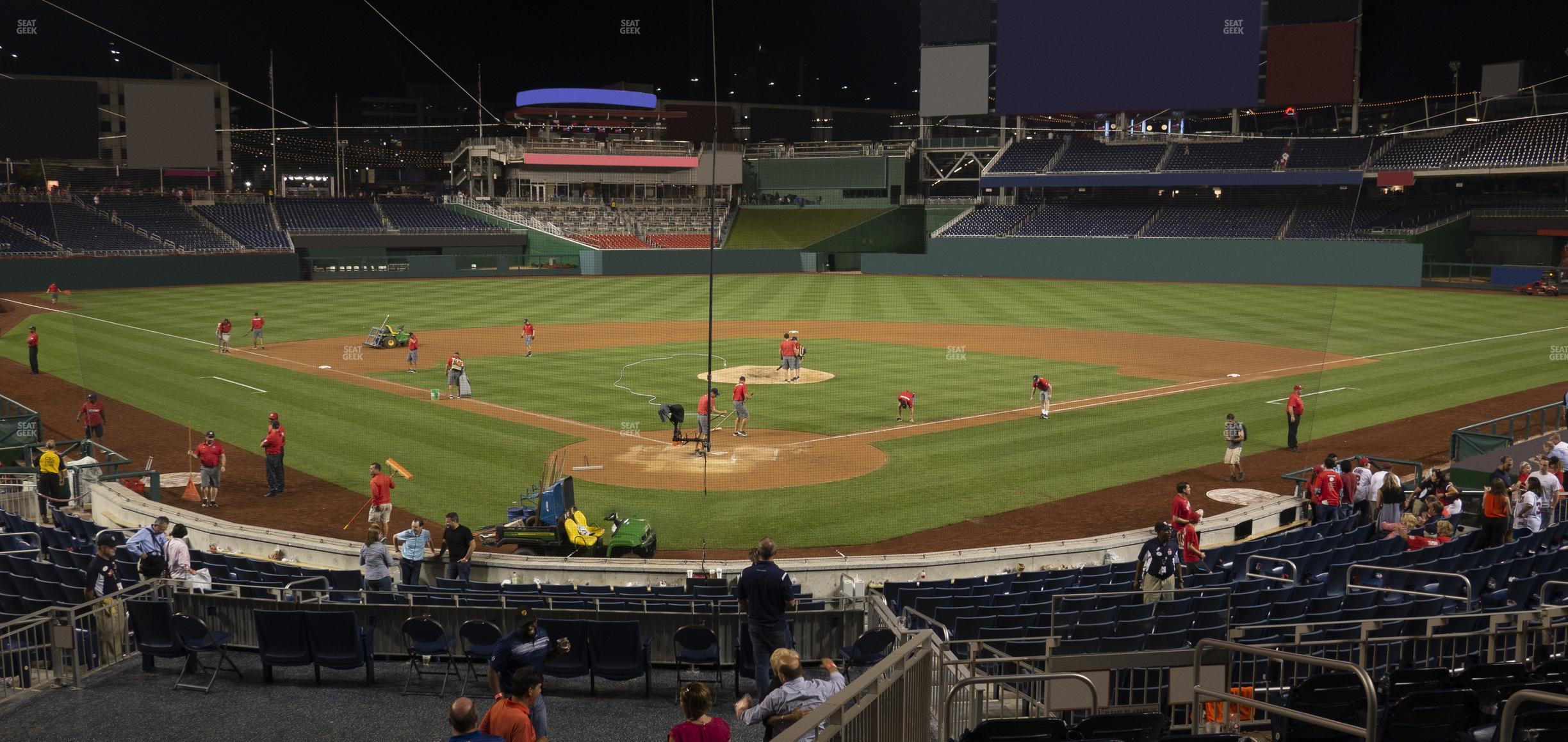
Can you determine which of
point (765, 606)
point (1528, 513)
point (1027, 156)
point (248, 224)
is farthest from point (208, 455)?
point (1027, 156)

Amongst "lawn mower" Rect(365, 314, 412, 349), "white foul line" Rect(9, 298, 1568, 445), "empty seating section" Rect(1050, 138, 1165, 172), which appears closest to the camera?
"white foul line" Rect(9, 298, 1568, 445)

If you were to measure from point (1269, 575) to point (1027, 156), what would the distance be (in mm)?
64677

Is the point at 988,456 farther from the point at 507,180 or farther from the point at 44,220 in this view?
the point at 507,180

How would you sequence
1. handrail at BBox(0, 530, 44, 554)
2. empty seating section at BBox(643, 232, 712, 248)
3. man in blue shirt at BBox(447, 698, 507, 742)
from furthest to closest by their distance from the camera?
1. empty seating section at BBox(643, 232, 712, 248)
2. handrail at BBox(0, 530, 44, 554)
3. man in blue shirt at BBox(447, 698, 507, 742)

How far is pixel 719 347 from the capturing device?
39094 mm

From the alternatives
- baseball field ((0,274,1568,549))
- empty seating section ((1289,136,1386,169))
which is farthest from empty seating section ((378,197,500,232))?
→ empty seating section ((1289,136,1386,169))

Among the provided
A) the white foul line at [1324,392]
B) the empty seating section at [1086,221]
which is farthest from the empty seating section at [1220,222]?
the white foul line at [1324,392]

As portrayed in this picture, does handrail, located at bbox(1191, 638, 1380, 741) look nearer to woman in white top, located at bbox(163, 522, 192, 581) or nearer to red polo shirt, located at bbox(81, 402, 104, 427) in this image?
woman in white top, located at bbox(163, 522, 192, 581)

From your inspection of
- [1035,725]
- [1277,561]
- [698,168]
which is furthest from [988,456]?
[698,168]

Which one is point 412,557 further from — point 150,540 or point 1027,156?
point 1027,156

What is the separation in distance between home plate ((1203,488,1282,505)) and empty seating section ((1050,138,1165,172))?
173ft

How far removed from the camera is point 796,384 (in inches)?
1220

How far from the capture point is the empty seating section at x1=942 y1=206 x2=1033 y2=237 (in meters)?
72.0

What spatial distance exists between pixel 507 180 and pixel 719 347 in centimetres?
5387
